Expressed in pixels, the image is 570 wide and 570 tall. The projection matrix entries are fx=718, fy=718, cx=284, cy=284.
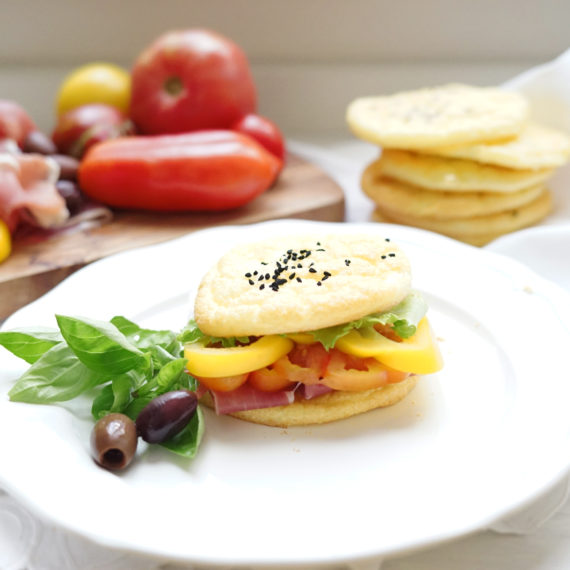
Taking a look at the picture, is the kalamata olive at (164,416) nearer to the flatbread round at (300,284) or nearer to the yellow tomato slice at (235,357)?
A: the yellow tomato slice at (235,357)

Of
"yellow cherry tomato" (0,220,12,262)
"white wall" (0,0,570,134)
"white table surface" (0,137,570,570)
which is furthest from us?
"white wall" (0,0,570,134)

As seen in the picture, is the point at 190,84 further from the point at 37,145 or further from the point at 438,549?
the point at 438,549

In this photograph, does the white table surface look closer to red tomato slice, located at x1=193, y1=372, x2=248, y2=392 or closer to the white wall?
red tomato slice, located at x1=193, y1=372, x2=248, y2=392

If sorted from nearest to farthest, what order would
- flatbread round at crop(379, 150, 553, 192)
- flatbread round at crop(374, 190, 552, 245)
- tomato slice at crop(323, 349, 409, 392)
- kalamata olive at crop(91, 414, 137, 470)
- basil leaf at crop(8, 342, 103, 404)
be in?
kalamata olive at crop(91, 414, 137, 470)
basil leaf at crop(8, 342, 103, 404)
tomato slice at crop(323, 349, 409, 392)
flatbread round at crop(379, 150, 553, 192)
flatbread round at crop(374, 190, 552, 245)

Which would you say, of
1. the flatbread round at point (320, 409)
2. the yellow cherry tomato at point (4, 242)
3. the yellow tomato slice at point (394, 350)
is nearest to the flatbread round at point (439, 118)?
the yellow tomato slice at point (394, 350)

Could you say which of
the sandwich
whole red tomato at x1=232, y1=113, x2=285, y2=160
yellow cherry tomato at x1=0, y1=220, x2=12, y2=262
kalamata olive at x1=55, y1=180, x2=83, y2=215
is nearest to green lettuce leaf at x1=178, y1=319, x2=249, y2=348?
the sandwich

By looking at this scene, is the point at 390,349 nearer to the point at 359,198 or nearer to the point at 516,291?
the point at 516,291
